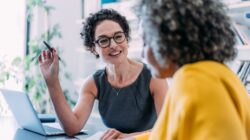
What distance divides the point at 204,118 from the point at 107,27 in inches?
38.5

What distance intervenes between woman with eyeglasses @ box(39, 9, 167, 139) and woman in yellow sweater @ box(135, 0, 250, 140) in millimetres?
740

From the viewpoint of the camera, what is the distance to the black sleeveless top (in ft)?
4.68

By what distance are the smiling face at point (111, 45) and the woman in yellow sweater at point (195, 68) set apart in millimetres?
742

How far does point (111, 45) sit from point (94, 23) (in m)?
0.16

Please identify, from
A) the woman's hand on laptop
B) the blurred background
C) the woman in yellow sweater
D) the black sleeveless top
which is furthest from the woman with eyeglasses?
the blurred background

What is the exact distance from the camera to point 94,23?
1.51 m

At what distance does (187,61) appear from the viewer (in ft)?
2.10

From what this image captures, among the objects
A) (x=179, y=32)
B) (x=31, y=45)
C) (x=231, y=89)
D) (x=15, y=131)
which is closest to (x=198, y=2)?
(x=179, y=32)

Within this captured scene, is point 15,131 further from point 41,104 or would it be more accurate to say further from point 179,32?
point 41,104

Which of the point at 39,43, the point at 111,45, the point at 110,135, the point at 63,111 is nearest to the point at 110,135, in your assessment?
the point at 110,135

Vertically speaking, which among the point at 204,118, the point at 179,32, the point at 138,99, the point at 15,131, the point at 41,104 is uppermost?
the point at 179,32

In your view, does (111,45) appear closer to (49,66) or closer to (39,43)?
(49,66)

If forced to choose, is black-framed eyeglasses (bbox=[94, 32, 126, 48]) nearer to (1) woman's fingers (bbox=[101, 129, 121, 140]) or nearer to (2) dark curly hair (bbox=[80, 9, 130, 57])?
(2) dark curly hair (bbox=[80, 9, 130, 57])

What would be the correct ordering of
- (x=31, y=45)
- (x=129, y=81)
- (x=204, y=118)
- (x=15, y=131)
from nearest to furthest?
1. (x=204, y=118)
2. (x=15, y=131)
3. (x=129, y=81)
4. (x=31, y=45)
